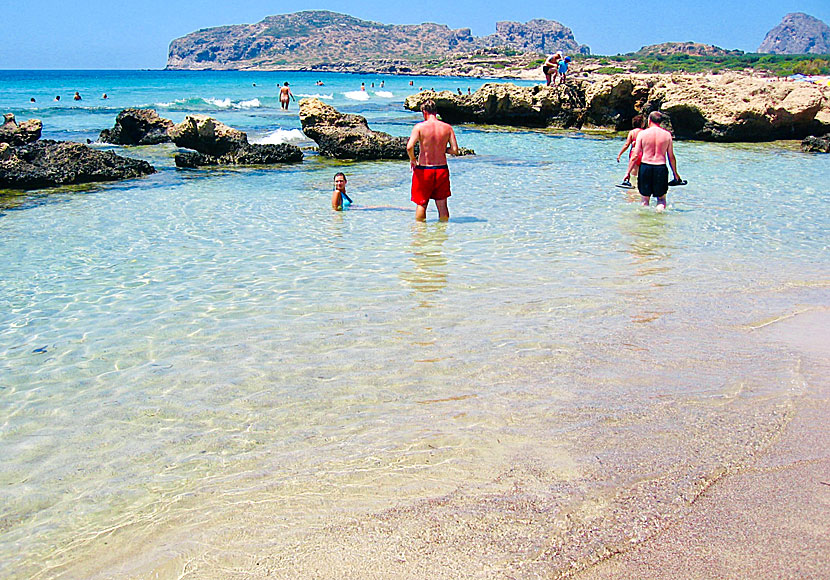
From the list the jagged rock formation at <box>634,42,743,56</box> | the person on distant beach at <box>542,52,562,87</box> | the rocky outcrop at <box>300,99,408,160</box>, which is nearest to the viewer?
the rocky outcrop at <box>300,99,408,160</box>

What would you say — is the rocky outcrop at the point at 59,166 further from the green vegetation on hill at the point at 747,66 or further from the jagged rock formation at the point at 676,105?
the green vegetation on hill at the point at 747,66

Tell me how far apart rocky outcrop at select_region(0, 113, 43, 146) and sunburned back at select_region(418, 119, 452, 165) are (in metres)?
11.6

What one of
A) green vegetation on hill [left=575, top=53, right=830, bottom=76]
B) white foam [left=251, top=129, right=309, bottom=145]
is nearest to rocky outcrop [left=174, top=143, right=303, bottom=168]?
white foam [left=251, top=129, right=309, bottom=145]

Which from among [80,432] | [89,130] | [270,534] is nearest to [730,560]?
[270,534]

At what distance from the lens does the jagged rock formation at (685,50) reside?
169 meters

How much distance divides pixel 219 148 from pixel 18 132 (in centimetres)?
466

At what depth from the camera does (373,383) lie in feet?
13.9

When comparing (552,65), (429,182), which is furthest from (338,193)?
(552,65)

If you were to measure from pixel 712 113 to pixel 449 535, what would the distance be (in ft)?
72.0

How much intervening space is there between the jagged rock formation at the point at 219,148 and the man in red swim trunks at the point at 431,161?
26.5 feet

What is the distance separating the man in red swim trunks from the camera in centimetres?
920

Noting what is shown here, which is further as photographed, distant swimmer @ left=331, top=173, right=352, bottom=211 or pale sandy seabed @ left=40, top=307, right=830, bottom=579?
distant swimmer @ left=331, top=173, right=352, bottom=211

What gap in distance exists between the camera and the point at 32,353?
193 inches

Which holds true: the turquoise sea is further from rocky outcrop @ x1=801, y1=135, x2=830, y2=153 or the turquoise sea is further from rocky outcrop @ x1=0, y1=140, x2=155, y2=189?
rocky outcrop @ x1=801, y1=135, x2=830, y2=153
